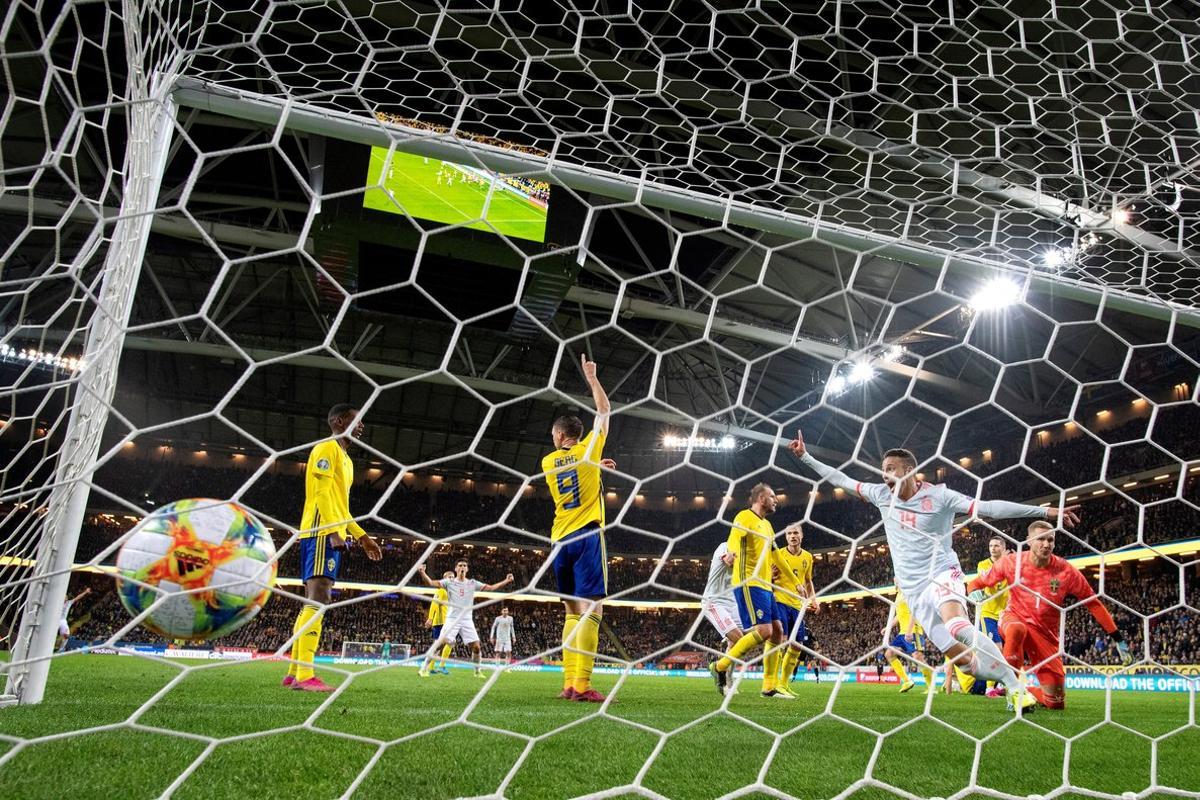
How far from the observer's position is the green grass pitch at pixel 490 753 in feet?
5.49

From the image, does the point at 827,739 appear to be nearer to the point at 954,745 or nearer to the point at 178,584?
the point at 954,745

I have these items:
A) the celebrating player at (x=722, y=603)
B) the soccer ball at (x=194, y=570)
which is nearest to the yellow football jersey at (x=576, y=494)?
the celebrating player at (x=722, y=603)

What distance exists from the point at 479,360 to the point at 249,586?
17.4m

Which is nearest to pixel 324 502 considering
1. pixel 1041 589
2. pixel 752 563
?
pixel 752 563

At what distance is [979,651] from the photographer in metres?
3.41

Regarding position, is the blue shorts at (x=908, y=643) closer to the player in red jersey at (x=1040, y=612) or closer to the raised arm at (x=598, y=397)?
the player in red jersey at (x=1040, y=612)

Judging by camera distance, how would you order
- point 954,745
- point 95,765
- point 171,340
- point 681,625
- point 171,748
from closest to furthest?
point 95,765 < point 171,748 < point 954,745 < point 171,340 < point 681,625

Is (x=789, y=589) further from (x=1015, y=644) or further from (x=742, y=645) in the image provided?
(x=1015, y=644)

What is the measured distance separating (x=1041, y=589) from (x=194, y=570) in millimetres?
4598

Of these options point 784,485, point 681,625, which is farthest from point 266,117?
point 681,625

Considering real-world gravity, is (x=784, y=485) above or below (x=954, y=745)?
below

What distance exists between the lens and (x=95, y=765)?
1717 millimetres

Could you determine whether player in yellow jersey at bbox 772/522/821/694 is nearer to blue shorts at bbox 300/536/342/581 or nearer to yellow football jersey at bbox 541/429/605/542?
yellow football jersey at bbox 541/429/605/542

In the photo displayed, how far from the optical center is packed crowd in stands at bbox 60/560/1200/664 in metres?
12.2
